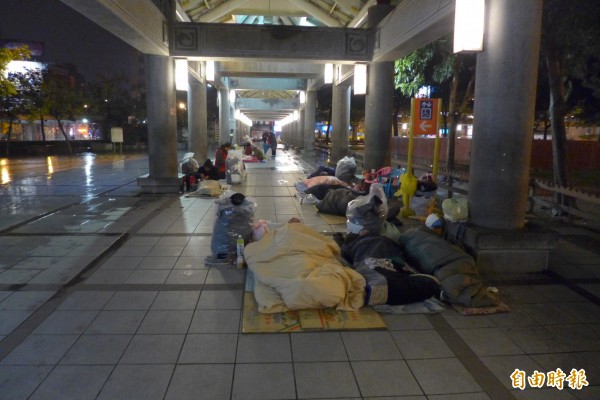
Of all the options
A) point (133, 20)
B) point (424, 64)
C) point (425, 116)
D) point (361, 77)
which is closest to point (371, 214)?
point (425, 116)

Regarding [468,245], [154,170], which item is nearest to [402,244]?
[468,245]

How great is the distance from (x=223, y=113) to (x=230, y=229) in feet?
75.3

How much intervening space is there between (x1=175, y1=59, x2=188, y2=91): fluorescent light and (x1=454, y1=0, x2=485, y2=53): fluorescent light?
8492 millimetres

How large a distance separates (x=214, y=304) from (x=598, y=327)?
3.81 m

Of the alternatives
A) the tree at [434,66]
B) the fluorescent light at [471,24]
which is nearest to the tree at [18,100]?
the tree at [434,66]

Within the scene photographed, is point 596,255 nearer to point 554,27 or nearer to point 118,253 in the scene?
point 554,27

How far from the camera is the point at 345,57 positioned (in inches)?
490

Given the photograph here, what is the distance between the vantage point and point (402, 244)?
19.0 feet

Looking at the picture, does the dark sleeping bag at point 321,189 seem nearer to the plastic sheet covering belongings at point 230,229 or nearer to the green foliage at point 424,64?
the plastic sheet covering belongings at point 230,229

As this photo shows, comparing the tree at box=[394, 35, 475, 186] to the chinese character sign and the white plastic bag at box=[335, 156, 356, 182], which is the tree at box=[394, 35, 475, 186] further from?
the chinese character sign

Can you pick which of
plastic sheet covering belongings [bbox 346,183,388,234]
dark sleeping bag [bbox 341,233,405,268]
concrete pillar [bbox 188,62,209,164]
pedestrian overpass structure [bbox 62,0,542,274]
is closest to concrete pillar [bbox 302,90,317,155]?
pedestrian overpass structure [bbox 62,0,542,274]

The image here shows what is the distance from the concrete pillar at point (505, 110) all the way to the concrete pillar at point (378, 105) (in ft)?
21.3

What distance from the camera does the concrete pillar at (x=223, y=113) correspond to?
89.2 feet

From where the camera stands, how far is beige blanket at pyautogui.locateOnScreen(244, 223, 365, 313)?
4215mm
